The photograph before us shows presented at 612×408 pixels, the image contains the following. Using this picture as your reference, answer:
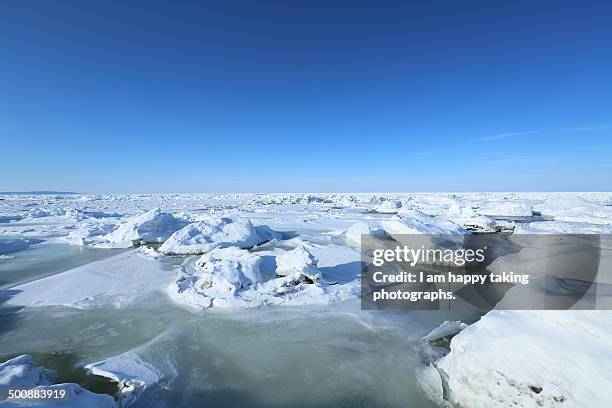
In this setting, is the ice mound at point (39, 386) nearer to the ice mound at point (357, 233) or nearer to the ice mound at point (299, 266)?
the ice mound at point (299, 266)

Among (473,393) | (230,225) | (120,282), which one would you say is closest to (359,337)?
(473,393)

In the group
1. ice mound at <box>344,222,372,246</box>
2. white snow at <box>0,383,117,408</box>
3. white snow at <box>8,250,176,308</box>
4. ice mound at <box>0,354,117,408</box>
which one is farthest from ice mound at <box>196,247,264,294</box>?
ice mound at <box>344,222,372,246</box>

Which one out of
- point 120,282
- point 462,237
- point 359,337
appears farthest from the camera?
point 462,237

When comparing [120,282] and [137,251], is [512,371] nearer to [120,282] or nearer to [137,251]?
[120,282]

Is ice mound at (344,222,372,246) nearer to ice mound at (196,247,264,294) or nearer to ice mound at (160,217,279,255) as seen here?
ice mound at (160,217,279,255)

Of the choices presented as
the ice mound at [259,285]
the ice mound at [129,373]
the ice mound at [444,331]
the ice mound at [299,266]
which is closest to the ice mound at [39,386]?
the ice mound at [129,373]
